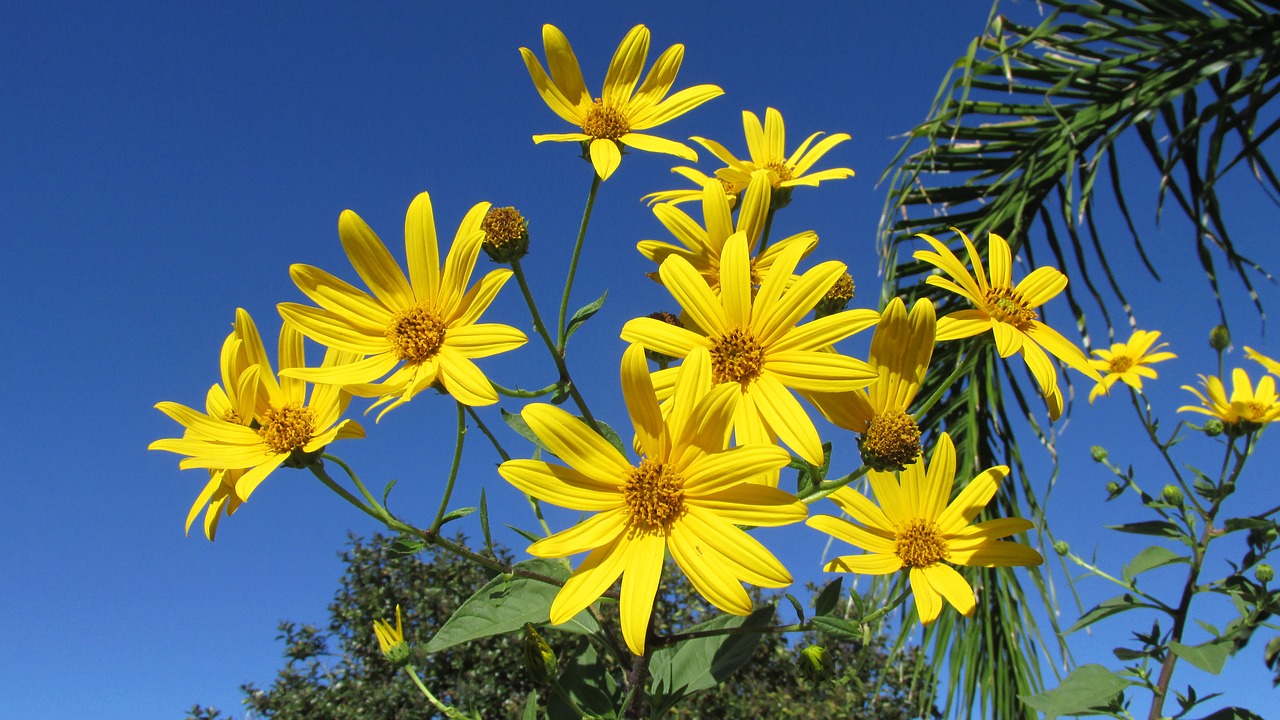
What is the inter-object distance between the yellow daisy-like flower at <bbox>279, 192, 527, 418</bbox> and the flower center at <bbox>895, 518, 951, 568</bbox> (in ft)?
1.98

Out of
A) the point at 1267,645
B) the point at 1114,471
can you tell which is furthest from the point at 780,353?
the point at 1267,645

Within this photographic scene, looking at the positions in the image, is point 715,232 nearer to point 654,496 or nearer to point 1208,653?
point 654,496

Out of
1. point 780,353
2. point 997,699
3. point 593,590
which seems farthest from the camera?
point 997,699

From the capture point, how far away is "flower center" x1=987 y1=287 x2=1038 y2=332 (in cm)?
112

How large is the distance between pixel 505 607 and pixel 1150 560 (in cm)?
164

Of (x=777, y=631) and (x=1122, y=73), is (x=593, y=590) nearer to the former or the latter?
(x=777, y=631)

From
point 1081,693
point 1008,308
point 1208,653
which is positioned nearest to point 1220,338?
point 1208,653

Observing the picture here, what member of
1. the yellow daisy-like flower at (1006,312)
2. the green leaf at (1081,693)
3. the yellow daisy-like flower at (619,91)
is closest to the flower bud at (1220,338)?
the green leaf at (1081,693)

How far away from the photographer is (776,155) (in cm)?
137

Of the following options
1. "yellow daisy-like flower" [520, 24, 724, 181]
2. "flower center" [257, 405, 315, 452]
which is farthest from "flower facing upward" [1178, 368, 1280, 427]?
"flower center" [257, 405, 315, 452]

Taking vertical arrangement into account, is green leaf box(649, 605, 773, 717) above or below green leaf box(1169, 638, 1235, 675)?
below

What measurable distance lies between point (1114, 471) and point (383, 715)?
381cm

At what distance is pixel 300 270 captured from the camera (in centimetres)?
101

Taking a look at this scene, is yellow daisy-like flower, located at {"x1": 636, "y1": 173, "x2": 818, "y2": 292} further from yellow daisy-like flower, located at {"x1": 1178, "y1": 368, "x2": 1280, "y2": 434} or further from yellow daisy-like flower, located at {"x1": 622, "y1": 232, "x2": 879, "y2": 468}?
yellow daisy-like flower, located at {"x1": 1178, "y1": 368, "x2": 1280, "y2": 434}
